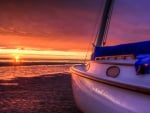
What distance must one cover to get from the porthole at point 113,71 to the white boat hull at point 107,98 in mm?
614

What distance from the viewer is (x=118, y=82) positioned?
6984 mm

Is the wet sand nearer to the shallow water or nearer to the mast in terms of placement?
the mast

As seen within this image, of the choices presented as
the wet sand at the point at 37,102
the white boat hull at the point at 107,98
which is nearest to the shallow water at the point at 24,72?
the wet sand at the point at 37,102

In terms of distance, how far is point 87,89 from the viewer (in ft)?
29.6

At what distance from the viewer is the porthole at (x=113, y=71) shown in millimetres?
8746

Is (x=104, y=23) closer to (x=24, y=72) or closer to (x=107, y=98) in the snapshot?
(x=107, y=98)

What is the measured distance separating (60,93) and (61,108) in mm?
4125

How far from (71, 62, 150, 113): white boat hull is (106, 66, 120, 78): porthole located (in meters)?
0.61

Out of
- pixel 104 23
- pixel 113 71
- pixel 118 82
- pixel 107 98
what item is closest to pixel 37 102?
pixel 104 23

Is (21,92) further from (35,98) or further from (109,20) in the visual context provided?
(109,20)

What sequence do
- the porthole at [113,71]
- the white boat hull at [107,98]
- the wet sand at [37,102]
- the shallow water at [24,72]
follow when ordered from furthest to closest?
the shallow water at [24,72] → the wet sand at [37,102] → the porthole at [113,71] → the white boat hull at [107,98]

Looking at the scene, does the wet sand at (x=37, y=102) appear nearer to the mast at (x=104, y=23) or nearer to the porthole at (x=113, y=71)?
the mast at (x=104, y=23)

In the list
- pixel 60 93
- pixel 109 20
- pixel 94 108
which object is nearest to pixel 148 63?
pixel 94 108

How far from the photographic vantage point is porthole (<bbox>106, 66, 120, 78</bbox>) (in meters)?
8.75
